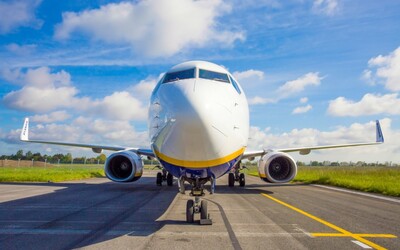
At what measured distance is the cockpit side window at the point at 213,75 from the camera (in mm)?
7589

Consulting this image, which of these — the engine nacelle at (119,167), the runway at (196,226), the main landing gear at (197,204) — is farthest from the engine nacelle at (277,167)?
the main landing gear at (197,204)

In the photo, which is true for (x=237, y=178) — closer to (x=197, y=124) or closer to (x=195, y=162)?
(x=195, y=162)

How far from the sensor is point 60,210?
30.1 ft

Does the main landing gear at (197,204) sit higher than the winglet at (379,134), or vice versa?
the winglet at (379,134)

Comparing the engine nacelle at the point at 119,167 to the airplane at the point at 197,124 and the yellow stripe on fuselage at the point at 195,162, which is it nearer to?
the airplane at the point at 197,124

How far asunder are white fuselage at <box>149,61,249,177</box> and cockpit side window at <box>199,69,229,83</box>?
3 centimetres

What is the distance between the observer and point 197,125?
6027 mm

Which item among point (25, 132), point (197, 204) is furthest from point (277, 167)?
point (25, 132)

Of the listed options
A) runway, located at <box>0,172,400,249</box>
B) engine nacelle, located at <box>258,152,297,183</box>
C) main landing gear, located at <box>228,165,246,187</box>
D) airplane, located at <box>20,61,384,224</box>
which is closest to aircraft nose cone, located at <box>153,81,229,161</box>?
airplane, located at <box>20,61,384,224</box>

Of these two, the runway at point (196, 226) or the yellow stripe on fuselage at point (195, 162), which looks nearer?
the runway at point (196, 226)

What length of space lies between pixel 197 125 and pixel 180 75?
80.2 inches

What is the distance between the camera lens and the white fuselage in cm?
613

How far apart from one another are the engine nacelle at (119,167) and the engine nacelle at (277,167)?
4.91 m

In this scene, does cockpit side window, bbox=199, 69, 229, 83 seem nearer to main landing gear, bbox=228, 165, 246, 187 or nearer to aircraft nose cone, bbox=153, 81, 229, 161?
aircraft nose cone, bbox=153, 81, 229, 161
